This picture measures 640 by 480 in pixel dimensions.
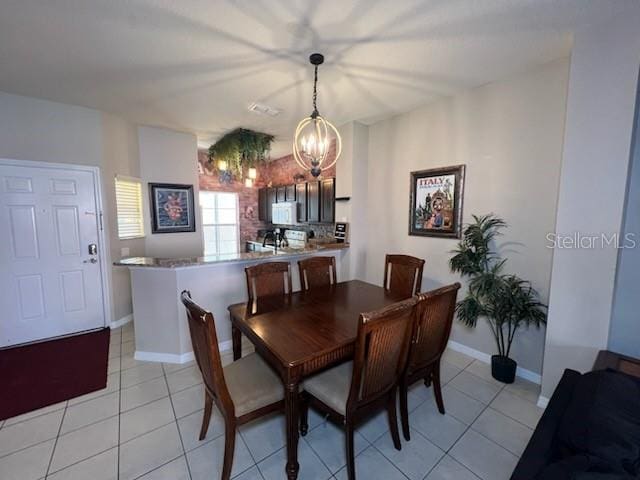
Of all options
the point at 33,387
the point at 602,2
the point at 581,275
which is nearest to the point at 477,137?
the point at 602,2

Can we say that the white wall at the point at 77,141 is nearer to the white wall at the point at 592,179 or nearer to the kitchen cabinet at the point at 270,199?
the kitchen cabinet at the point at 270,199

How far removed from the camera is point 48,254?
3115mm

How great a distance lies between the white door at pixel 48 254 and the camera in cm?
293

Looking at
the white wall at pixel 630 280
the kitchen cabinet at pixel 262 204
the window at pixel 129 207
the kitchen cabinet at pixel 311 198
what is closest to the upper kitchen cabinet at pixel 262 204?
the kitchen cabinet at pixel 262 204

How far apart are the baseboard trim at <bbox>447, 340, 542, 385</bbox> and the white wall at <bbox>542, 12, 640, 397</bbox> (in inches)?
18.3

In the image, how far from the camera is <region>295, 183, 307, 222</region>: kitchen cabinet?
479 cm

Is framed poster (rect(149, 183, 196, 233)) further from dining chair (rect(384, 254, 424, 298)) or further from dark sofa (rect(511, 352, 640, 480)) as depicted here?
dark sofa (rect(511, 352, 640, 480))

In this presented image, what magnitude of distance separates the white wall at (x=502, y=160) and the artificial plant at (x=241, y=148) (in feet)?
6.14

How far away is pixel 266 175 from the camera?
6.39 metres

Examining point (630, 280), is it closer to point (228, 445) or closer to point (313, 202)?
point (228, 445)

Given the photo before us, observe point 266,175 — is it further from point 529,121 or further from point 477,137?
point 529,121

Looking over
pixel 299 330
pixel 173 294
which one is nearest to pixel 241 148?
pixel 173 294

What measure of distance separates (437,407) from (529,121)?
2.51m

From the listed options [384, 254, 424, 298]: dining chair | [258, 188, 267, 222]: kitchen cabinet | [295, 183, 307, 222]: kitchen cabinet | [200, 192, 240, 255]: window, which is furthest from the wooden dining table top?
[200, 192, 240, 255]: window
